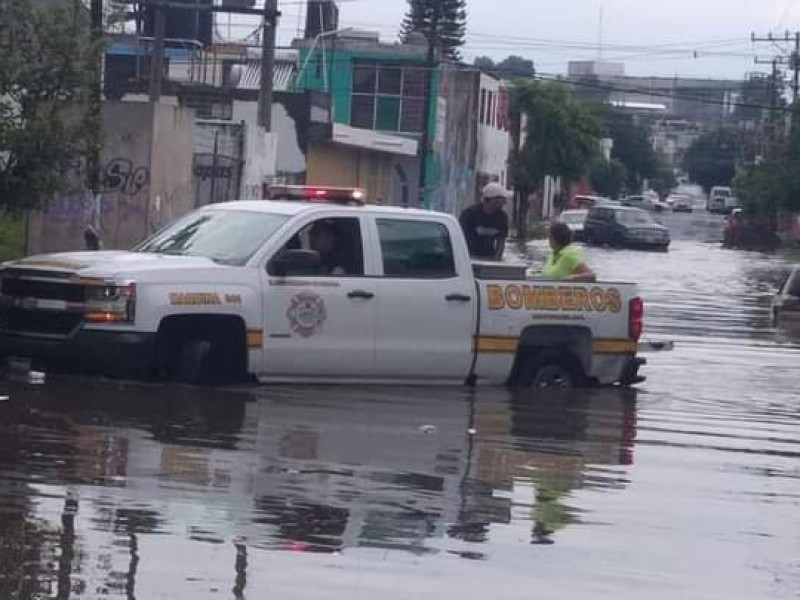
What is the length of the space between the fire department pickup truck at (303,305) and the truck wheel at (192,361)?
11 millimetres

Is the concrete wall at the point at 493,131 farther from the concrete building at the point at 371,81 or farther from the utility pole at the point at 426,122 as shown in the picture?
the utility pole at the point at 426,122

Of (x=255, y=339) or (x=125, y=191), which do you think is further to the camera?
(x=125, y=191)

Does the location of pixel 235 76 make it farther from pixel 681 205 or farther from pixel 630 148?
pixel 630 148

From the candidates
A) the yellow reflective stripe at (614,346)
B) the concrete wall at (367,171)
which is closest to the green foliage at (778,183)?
the concrete wall at (367,171)

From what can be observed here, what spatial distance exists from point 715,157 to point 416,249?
17020 cm

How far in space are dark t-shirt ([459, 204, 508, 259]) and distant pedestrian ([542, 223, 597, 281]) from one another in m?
1.44

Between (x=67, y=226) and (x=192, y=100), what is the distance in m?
21.6

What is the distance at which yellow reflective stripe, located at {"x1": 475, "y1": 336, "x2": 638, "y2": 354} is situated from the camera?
16328 mm

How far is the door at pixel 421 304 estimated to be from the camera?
1578 centimetres

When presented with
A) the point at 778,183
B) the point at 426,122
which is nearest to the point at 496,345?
the point at 426,122

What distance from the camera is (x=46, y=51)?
1748 centimetres

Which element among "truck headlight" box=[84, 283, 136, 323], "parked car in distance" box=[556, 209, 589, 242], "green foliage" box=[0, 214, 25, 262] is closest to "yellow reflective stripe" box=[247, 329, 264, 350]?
"truck headlight" box=[84, 283, 136, 323]

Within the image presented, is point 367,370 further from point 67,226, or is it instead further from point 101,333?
point 67,226

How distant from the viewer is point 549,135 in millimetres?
90500
